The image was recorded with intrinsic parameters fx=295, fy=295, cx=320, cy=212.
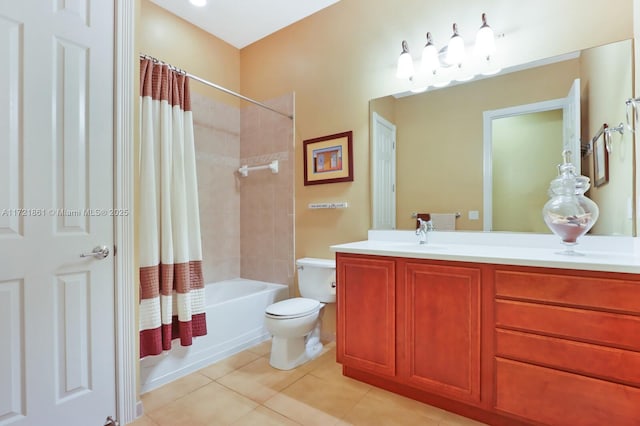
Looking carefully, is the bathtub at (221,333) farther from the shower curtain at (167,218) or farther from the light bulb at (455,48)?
the light bulb at (455,48)

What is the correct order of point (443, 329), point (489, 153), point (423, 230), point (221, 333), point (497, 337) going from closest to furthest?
point (497, 337)
point (443, 329)
point (489, 153)
point (423, 230)
point (221, 333)

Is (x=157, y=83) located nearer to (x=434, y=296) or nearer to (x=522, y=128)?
(x=434, y=296)

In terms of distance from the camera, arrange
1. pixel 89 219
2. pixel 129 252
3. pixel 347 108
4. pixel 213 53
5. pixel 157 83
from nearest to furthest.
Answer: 1. pixel 89 219
2. pixel 129 252
3. pixel 157 83
4. pixel 347 108
5. pixel 213 53

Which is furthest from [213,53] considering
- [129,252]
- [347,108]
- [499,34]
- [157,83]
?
[499,34]

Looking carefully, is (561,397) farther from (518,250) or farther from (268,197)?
(268,197)

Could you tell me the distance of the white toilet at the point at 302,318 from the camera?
2.02 meters

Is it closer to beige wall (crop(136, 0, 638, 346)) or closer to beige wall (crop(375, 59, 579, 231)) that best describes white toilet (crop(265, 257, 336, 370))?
beige wall (crop(136, 0, 638, 346))

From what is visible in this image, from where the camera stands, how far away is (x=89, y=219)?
1.40 metres

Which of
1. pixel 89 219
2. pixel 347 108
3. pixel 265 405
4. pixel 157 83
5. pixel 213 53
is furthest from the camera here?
pixel 213 53

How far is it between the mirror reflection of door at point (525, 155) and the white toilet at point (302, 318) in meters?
1.23

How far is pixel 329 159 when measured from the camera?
254 centimetres

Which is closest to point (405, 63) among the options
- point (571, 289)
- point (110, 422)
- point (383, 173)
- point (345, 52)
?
point (345, 52)

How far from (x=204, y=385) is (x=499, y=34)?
2.87 m

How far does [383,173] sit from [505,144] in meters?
0.82
